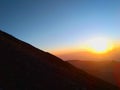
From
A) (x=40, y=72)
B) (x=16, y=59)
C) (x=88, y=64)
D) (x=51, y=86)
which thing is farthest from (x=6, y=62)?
(x=88, y=64)

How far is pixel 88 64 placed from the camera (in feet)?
449

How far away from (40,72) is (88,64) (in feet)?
344

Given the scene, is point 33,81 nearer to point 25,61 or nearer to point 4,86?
point 4,86

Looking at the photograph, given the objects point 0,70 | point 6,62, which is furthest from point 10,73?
point 6,62

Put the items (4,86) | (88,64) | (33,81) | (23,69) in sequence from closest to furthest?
(4,86) < (33,81) < (23,69) < (88,64)

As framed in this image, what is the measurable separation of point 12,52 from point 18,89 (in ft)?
42.5

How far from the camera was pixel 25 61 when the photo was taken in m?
36.4

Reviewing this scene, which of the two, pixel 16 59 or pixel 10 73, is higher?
pixel 16 59

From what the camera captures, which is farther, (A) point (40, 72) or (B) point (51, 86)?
(A) point (40, 72)

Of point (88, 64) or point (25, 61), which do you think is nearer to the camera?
point (25, 61)

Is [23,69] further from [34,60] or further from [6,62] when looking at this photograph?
[34,60]

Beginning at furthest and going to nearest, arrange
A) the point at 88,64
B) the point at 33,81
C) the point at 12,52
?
1. the point at 88,64
2. the point at 12,52
3. the point at 33,81

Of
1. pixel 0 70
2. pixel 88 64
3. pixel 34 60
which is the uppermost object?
pixel 88 64

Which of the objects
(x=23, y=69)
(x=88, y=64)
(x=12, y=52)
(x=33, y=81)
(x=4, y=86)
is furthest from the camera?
(x=88, y=64)
